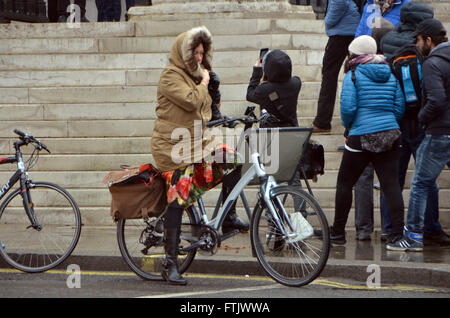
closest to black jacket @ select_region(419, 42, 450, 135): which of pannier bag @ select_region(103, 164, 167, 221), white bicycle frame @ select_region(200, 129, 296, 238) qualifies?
white bicycle frame @ select_region(200, 129, 296, 238)

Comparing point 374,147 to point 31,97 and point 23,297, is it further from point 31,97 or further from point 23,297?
point 31,97

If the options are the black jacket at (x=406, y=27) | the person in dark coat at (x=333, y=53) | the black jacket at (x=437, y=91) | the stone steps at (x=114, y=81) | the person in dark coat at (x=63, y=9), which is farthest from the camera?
the person in dark coat at (x=63, y=9)

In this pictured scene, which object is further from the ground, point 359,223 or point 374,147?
point 374,147

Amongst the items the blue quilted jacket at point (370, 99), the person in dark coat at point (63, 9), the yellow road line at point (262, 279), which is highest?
the person in dark coat at point (63, 9)

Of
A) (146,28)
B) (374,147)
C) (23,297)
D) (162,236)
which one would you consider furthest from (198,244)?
(146,28)

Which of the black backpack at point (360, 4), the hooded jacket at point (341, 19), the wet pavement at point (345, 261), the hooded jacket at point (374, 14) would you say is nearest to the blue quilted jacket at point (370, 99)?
the wet pavement at point (345, 261)

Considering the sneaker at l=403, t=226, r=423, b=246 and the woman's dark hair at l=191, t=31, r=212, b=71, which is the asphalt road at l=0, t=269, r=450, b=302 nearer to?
the sneaker at l=403, t=226, r=423, b=246

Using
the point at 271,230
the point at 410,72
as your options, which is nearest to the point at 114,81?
the point at 410,72

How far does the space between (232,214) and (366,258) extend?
50.6 inches

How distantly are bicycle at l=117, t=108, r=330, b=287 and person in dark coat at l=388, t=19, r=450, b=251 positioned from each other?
156cm

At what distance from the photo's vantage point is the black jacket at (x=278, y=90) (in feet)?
23.4

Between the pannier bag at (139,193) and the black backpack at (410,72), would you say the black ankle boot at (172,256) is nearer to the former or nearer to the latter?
the pannier bag at (139,193)

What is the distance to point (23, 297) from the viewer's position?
18.0 ft

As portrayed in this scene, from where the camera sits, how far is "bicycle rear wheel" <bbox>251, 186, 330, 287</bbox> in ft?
18.2
